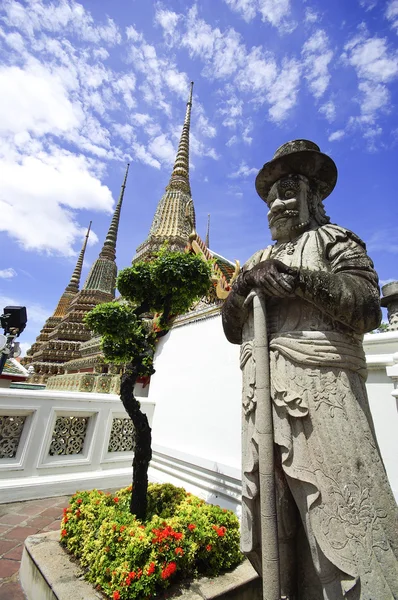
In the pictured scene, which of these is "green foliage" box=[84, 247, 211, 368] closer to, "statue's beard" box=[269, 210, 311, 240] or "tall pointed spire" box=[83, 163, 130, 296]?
"statue's beard" box=[269, 210, 311, 240]

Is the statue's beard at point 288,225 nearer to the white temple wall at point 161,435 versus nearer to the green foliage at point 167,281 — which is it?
the green foliage at point 167,281

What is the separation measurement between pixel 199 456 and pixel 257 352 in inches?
162

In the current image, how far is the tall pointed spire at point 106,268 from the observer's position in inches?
981

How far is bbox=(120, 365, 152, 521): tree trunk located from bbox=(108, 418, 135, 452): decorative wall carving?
2673 mm

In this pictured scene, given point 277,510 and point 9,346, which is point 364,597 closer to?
point 277,510

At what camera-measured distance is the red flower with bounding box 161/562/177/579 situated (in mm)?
2492

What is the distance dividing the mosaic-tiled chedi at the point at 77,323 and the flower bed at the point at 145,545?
54.7 ft

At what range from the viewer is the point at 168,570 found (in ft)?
8.28

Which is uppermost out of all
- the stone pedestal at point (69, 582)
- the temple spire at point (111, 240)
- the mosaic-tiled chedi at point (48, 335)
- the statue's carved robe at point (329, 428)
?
the temple spire at point (111, 240)

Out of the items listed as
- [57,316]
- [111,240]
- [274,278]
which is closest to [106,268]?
[111,240]

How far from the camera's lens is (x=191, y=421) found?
5.77 metres

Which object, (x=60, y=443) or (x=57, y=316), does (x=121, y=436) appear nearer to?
(x=60, y=443)

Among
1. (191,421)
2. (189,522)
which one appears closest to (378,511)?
(189,522)

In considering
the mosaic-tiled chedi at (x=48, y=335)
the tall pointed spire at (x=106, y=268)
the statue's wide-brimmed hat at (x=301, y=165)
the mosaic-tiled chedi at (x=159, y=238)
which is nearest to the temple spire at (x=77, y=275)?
the mosaic-tiled chedi at (x=48, y=335)
